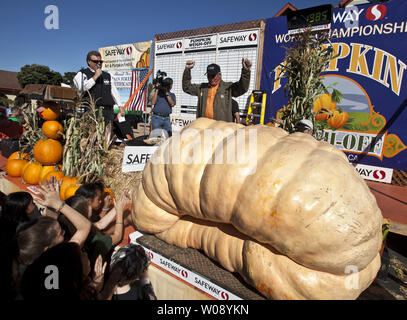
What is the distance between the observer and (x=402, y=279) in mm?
2252

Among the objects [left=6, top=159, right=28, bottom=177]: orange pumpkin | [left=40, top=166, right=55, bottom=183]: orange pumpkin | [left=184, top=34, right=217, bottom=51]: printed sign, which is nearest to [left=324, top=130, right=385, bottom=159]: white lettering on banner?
[left=184, top=34, right=217, bottom=51]: printed sign

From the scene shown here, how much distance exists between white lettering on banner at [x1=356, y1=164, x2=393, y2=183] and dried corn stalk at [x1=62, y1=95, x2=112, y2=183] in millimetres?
5715

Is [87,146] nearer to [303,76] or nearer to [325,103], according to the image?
[303,76]

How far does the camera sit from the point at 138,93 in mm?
11703

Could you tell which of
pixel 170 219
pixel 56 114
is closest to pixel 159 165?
pixel 170 219

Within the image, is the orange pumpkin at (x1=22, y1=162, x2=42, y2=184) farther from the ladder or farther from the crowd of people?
the ladder

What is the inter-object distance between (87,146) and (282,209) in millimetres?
3669

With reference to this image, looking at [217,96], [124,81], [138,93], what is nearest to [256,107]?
[217,96]

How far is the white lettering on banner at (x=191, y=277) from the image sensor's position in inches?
51.3

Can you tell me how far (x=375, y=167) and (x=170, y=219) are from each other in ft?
18.5

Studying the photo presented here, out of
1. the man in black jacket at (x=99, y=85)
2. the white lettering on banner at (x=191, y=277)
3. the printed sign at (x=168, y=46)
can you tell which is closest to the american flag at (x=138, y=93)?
the printed sign at (x=168, y=46)

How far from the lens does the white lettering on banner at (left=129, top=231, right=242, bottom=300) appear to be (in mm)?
1304

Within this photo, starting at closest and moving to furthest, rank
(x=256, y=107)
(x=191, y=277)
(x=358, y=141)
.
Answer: (x=191, y=277), (x=358, y=141), (x=256, y=107)
